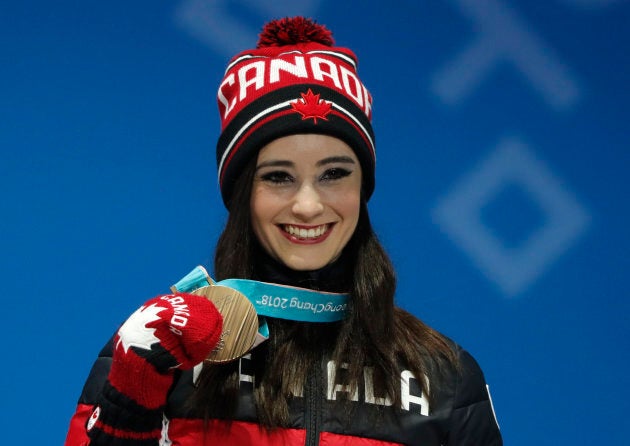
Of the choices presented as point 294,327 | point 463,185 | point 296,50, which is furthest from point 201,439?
point 463,185

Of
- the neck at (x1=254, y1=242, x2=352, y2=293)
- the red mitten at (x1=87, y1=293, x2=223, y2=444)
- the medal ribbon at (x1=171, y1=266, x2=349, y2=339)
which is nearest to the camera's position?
the red mitten at (x1=87, y1=293, x2=223, y2=444)

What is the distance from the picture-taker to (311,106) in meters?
1.26

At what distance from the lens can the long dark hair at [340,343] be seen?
1215 millimetres

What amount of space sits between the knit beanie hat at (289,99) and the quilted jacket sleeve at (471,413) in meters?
0.33

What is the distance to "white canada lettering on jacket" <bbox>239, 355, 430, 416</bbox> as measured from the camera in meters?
1.24

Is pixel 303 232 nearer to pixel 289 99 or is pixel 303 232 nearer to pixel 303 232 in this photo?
pixel 303 232

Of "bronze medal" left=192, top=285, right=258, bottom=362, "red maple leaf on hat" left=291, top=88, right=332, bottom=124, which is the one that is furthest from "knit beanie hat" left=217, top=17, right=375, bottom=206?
"bronze medal" left=192, top=285, right=258, bottom=362

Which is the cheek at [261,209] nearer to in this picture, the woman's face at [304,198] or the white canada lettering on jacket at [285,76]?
the woman's face at [304,198]

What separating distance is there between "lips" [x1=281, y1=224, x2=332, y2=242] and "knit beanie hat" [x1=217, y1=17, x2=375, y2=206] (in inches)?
4.5

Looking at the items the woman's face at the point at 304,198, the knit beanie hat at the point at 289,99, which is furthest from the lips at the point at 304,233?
the knit beanie hat at the point at 289,99

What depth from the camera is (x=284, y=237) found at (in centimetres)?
128

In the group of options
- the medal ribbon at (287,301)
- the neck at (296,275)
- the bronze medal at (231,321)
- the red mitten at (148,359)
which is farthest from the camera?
the neck at (296,275)

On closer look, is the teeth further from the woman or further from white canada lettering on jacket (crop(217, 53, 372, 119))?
white canada lettering on jacket (crop(217, 53, 372, 119))

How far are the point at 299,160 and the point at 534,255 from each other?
0.96 metres
